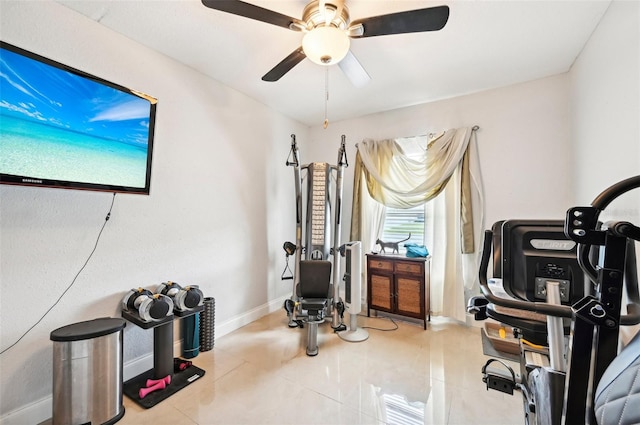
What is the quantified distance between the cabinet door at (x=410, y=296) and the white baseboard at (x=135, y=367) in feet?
5.15

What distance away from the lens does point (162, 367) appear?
6.47 feet

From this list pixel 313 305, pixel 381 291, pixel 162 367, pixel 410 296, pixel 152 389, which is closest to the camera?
pixel 152 389

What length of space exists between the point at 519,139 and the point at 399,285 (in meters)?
2.03

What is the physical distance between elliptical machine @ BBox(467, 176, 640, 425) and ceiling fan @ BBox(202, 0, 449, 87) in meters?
1.19

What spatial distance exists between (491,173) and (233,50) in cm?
289

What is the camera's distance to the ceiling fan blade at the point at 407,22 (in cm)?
135

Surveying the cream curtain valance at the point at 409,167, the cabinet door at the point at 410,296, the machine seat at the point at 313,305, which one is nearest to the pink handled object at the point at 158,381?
the machine seat at the point at 313,305

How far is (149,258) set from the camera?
2186mm

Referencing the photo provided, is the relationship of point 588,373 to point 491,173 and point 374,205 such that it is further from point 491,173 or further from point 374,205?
point 374,205

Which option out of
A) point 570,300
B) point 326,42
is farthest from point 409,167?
point 570,300

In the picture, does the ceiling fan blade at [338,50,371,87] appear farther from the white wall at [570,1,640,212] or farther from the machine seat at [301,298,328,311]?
the machine seat at [301,298,328,311]

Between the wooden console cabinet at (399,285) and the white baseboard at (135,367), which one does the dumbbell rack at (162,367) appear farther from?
the wooden console cabinet at (399,285)

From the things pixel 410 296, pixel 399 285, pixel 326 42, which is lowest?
pixel 410 296

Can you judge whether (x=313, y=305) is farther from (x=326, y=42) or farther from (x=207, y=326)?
(x=326, y=42)
